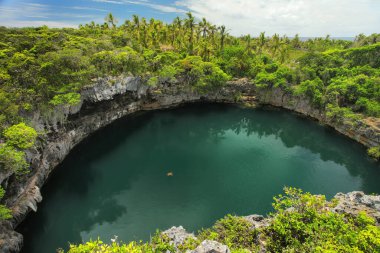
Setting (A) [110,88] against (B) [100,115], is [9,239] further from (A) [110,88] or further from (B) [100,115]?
(A) [110,88]

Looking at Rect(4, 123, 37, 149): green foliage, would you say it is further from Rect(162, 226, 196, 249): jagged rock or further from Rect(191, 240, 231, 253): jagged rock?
Rect(191, 240, 231, 253): jagged rock

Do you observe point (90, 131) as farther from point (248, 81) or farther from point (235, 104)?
point (248, 81)

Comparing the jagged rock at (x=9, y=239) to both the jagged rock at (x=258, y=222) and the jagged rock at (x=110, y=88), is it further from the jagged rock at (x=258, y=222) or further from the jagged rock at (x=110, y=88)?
the jagged rock at (x=110, y=88)

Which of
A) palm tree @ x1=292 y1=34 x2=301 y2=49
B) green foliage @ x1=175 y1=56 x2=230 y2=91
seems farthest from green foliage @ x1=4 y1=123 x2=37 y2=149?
palm tree @ x1=292 y1=34 x2=301 y2=49

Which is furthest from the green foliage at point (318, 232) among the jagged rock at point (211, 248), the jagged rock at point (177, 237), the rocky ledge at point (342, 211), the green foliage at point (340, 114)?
the green foliage at point (340, 114)

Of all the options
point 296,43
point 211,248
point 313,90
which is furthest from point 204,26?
point 211,248

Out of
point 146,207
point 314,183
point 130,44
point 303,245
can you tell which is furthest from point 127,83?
point 303,245
